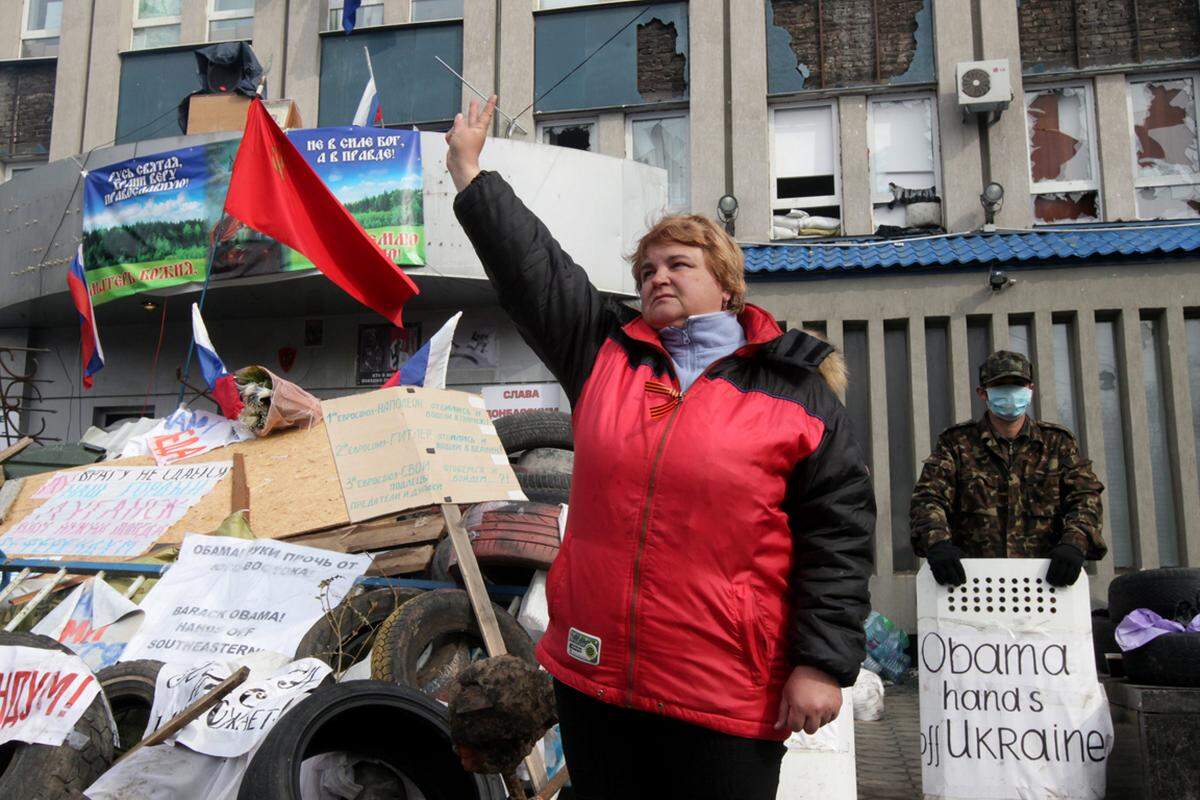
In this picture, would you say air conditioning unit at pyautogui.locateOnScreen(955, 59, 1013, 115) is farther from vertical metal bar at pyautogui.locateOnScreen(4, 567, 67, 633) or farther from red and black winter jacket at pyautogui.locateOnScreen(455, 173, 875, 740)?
red and black winter jacket at pyautogui.locateOnScreen(455, 173, 875, 740)

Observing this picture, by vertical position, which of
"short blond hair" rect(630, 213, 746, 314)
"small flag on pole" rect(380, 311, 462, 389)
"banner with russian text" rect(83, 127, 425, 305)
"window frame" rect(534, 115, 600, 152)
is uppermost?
"window frame" rect(534, 115, 600, 152)

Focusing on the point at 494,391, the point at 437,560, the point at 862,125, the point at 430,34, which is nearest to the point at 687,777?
the point at 437,560

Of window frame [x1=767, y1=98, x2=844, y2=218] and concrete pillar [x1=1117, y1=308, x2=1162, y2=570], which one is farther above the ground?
window frame [x1=767, y1=98, x2=844, y2=218]

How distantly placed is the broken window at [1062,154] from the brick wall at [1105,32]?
44cm

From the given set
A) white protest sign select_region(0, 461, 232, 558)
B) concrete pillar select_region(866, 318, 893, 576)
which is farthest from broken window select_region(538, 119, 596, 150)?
white protest sign select_region(0, 461, 232, 558)

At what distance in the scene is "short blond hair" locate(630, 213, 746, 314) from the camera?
239 centimetres

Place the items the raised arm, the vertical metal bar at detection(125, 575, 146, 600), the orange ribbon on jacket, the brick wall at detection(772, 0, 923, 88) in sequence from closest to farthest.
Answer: the orange ribbon on jacket, the raised arm, the vertical metal bar at detection(125, 575, 146, 600), the brick wall at detection(772, 0, 923, 88)

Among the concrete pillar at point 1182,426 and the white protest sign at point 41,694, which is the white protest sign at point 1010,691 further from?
the concrete pillar at point 1182,426

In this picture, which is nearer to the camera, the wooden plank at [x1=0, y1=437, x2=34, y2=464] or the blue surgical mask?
the blue surgical mask

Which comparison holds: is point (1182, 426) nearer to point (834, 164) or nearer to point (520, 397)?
point (834, 164)

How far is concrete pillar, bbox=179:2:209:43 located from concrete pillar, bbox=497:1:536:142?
5.07m

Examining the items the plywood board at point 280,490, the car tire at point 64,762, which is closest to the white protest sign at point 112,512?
the plywood board at point 280,490

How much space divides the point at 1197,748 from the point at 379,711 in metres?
3.55

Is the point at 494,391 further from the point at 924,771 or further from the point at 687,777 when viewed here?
the point at 687,777
